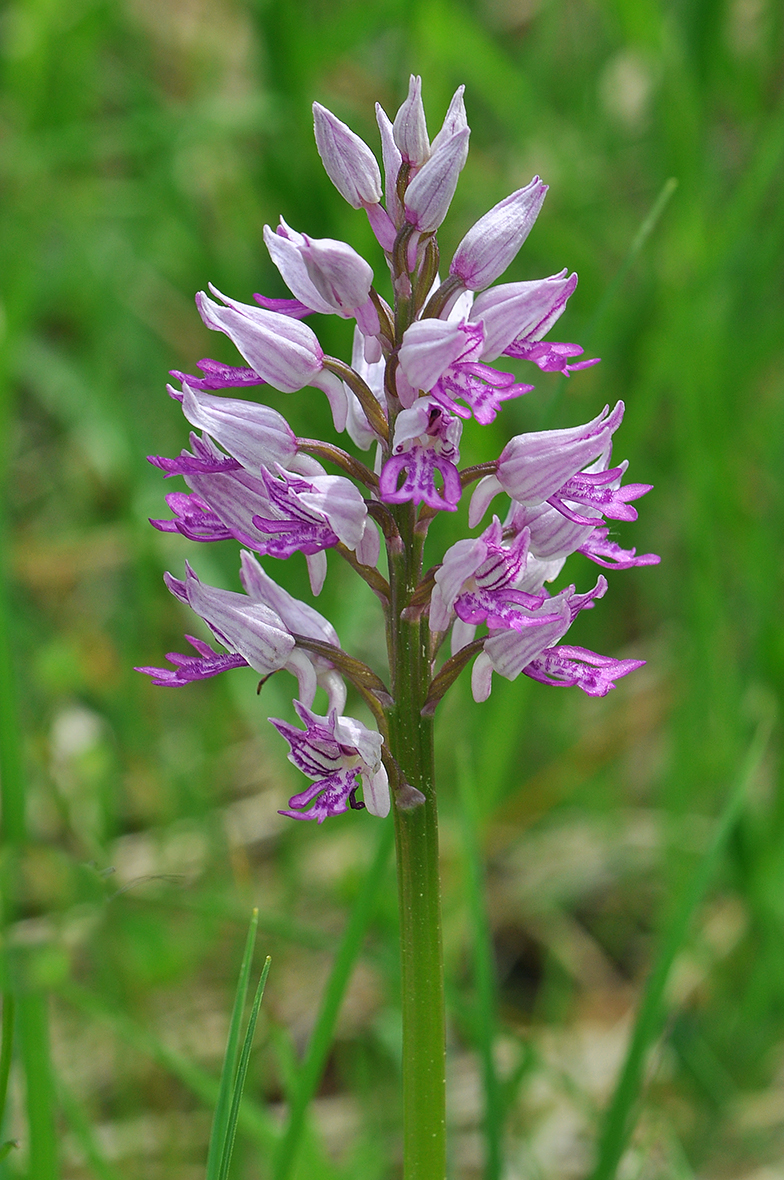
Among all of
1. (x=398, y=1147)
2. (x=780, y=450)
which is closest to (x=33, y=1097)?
(x=398, y=1147)

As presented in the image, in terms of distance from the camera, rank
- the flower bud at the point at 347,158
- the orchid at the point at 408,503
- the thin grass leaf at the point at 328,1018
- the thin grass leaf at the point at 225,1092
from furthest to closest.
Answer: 1. the thin grass leaf at the point at 328,1018
2. the flower bud at the point at 347,158
3. the orchid at the point at 408,503
4. the thin grass leaf at the point at 225,1092

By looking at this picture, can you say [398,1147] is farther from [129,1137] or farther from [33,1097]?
[33,1097]

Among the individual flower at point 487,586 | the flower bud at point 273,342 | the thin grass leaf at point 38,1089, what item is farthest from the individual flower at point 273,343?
the thin grass leaf at point 38,1089

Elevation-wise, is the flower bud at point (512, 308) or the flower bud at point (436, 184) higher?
the flower bud at point (436, 184)

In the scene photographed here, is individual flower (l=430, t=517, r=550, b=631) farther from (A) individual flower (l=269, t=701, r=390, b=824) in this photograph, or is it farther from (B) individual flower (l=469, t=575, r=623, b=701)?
(A) individual flower (l=269, t=701, r=390, b=824)

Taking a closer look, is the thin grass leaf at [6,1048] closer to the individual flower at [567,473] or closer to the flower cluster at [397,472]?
the flower cluster at [397,472]

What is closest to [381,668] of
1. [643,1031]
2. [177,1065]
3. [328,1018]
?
[177,1065]

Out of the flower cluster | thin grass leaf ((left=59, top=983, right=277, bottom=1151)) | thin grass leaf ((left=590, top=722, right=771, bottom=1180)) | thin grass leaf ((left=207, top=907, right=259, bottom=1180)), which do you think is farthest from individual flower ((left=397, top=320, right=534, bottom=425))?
thin grass leaf ((left=59, top=983, right=277, bottom=1151))

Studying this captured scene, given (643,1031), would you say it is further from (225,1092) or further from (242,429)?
(242,429)

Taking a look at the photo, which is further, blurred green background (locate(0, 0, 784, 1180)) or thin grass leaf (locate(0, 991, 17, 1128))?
blurred green background (locate(0, 0, 784, 1180))
